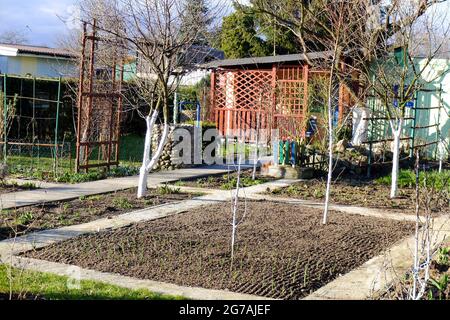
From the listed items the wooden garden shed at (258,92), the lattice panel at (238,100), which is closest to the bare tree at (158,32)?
the wooden garden shed at (258,92)

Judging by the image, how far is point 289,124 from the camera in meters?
18.5

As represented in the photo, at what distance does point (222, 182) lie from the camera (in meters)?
13.0

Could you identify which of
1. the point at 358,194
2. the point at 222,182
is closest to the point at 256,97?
the point at 222,182

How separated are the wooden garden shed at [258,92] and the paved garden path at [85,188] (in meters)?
4.87

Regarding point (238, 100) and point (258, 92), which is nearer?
point (258, 92)

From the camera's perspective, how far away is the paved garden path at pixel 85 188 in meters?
9.91

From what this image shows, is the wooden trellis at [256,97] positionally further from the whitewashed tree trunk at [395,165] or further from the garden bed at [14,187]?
the garden bed at [14,187]

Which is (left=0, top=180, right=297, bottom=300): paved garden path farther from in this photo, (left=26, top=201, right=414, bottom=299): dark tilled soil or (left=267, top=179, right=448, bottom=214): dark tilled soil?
(left=267, top=179, right=448, bottom=214): dark tilled soil

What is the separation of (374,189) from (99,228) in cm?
656

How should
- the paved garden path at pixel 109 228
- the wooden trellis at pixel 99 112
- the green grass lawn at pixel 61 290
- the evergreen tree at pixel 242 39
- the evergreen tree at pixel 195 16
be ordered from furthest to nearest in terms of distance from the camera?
1. the evergreen tree at pixel 242 39
2. the wooden trellis at pixel 99 112
3. the evergreen tree at pixel 195 16
4. the paved garden path at pixel 109 228
5. the green grass lawn at pixel 61 290

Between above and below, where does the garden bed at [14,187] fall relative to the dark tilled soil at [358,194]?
below

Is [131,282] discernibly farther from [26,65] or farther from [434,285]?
[26,65]

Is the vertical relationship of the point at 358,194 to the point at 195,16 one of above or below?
below

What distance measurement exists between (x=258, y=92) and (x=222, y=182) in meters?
8.17
